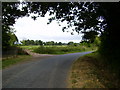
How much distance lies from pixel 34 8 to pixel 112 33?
6959mm

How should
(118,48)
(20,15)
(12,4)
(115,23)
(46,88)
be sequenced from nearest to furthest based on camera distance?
1. (46,88)
2. (118,48)
3. (115,23)
4. (12,4)
5. (20,15)

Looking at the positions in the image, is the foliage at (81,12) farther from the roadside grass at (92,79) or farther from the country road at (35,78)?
the country road at (35,78)

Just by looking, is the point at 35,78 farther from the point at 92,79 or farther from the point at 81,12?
the point at 81,12

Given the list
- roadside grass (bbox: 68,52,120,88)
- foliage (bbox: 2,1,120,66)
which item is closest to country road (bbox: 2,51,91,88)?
roadside grass (bbox: 68,52,120,88)

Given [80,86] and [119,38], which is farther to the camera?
[119,38]

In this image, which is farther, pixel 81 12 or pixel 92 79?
pixel 81 12

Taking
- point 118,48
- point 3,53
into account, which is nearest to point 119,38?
point 118,48

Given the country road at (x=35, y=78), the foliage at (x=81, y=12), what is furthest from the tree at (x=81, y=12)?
the country road at (x=35, y=78)

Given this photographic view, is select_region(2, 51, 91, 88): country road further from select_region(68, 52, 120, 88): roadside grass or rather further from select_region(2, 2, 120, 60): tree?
select_region(2, 2, 120, 60): tree

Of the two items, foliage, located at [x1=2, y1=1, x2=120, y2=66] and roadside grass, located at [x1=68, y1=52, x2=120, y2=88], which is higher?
foliage, located at [x1=2, y1=1, x2=120, y2=66]

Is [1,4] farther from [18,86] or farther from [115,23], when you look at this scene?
[115,23]

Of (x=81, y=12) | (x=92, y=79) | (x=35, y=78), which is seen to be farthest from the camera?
(x=81, y=12)

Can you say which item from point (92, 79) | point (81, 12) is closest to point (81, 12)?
point (81, 12)

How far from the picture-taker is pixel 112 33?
1152 cm
